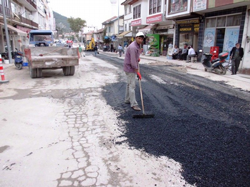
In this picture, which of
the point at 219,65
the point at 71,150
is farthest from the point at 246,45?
the point at 71,150

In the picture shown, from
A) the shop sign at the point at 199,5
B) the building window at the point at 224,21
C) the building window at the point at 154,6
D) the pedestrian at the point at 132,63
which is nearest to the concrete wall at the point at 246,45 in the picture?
the building window at the point at 224,21

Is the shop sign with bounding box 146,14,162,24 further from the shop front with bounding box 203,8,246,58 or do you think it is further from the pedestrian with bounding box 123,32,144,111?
the pedestrian with bounding box 123,32,144,111

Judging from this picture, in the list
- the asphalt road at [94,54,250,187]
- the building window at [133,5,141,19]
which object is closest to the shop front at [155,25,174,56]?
the building window at [133,5,141,19]

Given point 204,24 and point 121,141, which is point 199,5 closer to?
point 204,24

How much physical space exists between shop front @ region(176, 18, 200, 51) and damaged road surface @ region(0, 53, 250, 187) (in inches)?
585

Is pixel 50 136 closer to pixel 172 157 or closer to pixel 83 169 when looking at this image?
pixel 83 169

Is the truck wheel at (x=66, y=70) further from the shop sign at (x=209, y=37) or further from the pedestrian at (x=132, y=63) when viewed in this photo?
the shop sign at (x=209, y=37)

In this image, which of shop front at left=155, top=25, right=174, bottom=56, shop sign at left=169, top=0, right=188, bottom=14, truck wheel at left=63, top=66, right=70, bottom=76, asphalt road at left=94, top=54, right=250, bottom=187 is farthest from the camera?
shop front at left=155, top=25, right=174, bottom=56

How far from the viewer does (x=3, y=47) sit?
23.9 m

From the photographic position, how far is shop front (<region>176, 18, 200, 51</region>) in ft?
64.4

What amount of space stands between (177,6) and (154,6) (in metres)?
7.09

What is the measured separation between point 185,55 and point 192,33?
2233 millimetres

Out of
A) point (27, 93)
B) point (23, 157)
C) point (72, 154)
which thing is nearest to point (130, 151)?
point (72, 154)

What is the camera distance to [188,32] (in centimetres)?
2086
